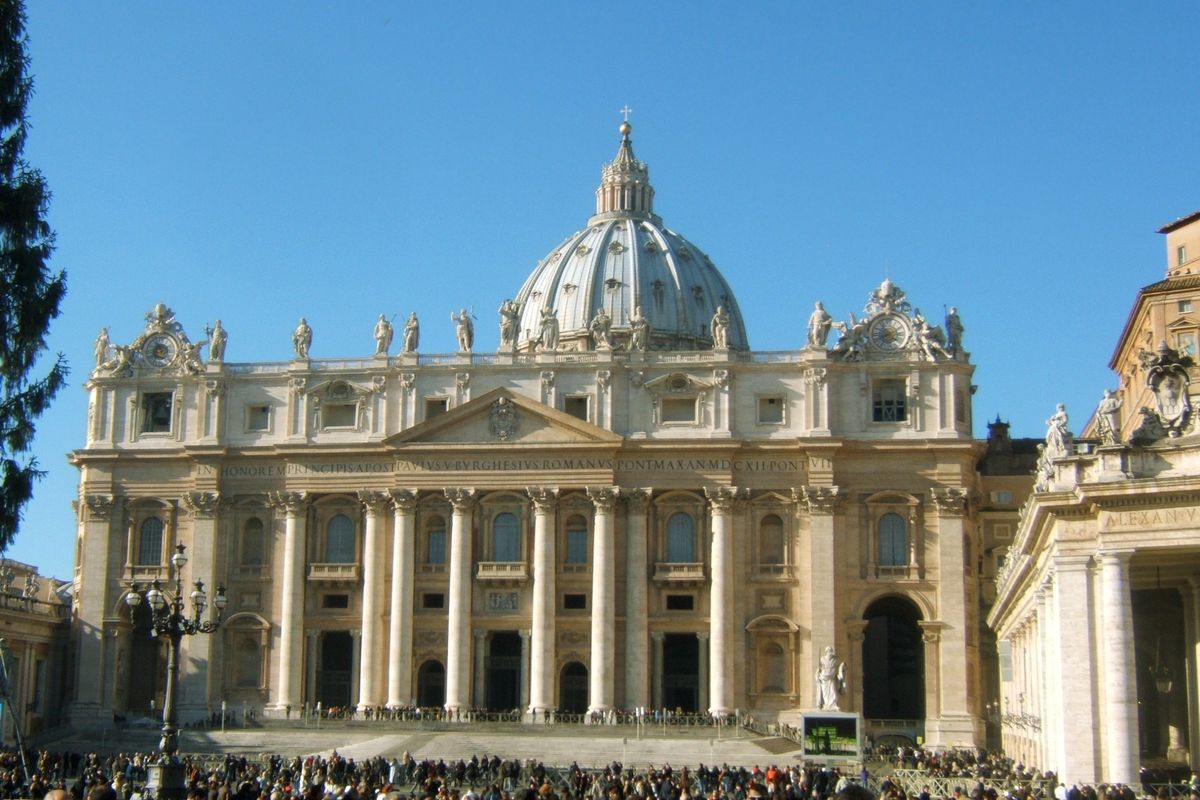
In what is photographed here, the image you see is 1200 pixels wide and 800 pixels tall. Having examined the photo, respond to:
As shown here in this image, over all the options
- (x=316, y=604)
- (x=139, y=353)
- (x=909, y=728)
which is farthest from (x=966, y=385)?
(x=139, y=353)

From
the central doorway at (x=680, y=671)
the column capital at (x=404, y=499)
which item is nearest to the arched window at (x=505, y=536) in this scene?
the column capital at (x=404, y=499)

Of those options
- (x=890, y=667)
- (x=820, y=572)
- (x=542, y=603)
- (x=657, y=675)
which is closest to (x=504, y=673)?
(x=542, y=603)

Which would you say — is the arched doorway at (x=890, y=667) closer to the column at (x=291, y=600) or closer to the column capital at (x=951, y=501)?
the column capital at (x=951, y=501)

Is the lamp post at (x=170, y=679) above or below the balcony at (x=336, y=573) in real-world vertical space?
below

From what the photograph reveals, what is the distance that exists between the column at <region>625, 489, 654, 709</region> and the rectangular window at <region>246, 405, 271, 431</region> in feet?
59.0

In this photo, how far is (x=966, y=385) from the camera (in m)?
76.1

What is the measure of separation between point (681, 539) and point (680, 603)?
2.89 m

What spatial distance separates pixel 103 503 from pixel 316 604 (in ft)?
38.0

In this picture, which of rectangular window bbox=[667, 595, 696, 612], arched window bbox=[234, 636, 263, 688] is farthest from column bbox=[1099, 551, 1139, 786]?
arched window bbox=[234, 636, 263, 688]

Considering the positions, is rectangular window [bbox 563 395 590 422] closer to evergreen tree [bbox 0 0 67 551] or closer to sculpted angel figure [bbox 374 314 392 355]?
sculpted angel figure [bbox 374 314 392 355]

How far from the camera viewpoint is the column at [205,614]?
76.6 m

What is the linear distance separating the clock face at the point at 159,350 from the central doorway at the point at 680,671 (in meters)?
27.9

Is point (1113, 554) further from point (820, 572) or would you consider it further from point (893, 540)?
point (893, 540)

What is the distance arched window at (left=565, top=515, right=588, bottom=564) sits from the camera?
251 ft
